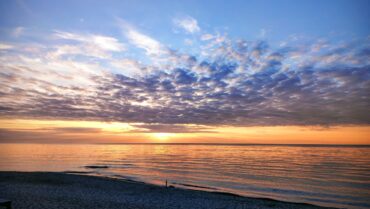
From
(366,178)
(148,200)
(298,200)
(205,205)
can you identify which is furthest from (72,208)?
(366,178)

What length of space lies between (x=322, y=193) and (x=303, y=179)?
9.90m

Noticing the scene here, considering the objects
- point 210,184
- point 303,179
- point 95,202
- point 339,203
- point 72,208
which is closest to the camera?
point 72,208

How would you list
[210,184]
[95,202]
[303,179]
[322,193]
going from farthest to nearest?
1. [303,179]
2. [210,184]
3. [322,193]
4. [95,202]

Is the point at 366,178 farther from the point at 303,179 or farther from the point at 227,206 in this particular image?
the point at 227,206

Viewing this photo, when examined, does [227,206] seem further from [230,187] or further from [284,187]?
[284,187]

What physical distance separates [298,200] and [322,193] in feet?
17.8

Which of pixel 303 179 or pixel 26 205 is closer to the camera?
pixel 26 205

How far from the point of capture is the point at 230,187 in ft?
108

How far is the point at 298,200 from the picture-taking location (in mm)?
25750

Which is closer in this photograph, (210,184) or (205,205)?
(205,205)


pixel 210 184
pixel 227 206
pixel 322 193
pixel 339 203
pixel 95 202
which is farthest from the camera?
pixel 210 184

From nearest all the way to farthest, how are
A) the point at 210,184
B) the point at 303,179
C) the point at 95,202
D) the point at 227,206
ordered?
the point at 95,202 < the point at 227,206 < the point at 210,184 < the point at 303,179

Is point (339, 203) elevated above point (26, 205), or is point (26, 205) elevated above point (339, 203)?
point (26, 205)

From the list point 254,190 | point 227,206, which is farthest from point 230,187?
point 227,206
